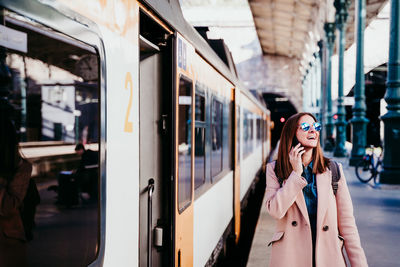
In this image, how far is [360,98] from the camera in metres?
17.9

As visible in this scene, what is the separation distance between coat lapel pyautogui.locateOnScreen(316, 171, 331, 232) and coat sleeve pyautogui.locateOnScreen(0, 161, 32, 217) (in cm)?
185

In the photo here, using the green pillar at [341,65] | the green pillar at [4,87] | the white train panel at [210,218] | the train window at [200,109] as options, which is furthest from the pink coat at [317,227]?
the green pillar at [341,65]

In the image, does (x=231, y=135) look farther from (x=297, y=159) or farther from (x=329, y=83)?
(x=329, y=83)

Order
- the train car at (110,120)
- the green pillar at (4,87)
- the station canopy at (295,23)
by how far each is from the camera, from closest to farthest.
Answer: the green pillar at (4,87) → the train car at (110,120) → the station canopy at (295,23)

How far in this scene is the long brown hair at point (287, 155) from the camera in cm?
301

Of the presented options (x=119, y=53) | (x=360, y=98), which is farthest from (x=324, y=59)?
(x=119, y=53)

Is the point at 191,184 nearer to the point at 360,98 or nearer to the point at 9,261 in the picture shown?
the point at 9,261

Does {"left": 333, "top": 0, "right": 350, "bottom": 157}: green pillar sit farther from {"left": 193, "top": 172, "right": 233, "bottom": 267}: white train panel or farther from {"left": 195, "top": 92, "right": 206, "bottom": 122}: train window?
{"left": 195, "top": 92, "right": 206, "bottom": 122}: train window

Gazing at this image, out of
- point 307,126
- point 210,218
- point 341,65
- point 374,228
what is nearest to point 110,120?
point 307,126

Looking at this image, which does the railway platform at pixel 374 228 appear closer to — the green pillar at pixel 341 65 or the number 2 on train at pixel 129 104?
the number 2 on train at pixel 129 104

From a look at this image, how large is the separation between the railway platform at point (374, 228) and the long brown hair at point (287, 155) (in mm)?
2783

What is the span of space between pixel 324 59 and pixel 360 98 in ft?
59.6

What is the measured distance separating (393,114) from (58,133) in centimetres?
1089

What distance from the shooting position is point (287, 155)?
121 inches
